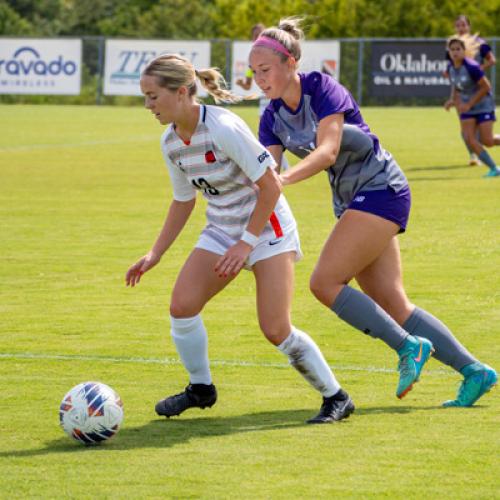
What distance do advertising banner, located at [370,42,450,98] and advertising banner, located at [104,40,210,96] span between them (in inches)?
205

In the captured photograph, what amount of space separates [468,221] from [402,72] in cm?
2745

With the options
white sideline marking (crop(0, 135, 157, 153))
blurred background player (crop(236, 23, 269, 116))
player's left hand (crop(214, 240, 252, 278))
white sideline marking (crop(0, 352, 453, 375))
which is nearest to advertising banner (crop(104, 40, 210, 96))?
blurred background player (crop(236, 23, 269, 116))

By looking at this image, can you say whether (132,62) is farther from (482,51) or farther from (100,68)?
(482,51)

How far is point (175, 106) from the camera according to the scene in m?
6.35

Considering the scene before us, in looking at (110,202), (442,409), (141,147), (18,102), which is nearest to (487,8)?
(18,102)

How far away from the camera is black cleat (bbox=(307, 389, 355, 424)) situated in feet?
21.6

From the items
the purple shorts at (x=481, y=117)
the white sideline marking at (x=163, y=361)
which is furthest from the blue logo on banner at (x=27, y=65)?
the white sideline marking at (x=163, y=361)

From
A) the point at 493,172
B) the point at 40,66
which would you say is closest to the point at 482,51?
the point at 493,172

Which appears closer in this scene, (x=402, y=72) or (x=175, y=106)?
(x=175, y=106)

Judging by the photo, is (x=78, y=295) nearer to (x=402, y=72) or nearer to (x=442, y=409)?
(x=442, y=409)

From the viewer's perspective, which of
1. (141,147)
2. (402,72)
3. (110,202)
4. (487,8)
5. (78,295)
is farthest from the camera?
(487,8)

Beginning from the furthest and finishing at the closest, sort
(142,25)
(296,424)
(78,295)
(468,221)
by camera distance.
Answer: (142,25) < (468,221) < (78,295) < (296,424)

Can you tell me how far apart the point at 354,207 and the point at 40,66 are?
3576cm

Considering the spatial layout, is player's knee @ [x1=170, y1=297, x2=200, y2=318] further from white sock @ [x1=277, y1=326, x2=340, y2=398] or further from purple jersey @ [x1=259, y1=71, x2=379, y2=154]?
purple jersey @ [x1=259, y1=71, x2=379, y2=154]
